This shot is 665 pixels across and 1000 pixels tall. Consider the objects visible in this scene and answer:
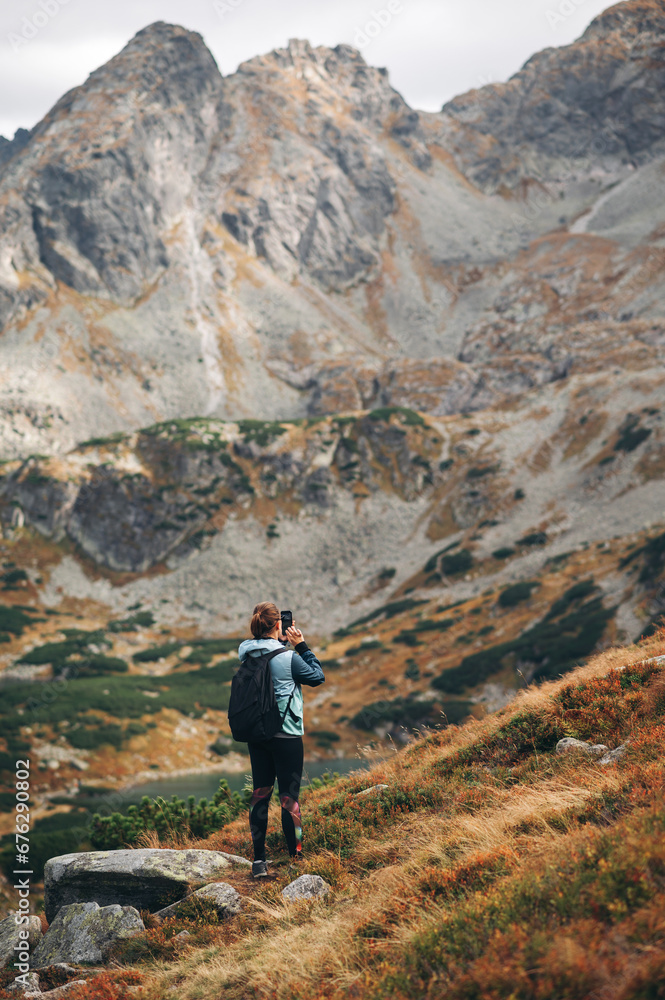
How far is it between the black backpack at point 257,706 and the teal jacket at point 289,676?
0.20 ft

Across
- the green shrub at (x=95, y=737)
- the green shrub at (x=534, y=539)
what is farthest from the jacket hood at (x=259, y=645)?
the green shrub at (x=534, y=539)

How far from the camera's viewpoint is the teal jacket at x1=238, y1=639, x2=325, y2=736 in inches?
284

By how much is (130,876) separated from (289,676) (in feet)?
11.5

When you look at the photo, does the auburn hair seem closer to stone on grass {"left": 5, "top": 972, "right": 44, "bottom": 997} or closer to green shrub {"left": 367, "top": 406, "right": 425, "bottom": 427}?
stone on grass {"left": 5, "top": 972, "right": 44, "bottom": 997}

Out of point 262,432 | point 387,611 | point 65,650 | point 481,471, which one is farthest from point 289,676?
point 262,432

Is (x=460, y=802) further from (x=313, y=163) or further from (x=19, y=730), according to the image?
(x=313, y=163)

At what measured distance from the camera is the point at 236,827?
10562mm

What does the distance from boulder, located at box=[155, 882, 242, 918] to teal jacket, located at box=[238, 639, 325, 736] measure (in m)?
1.94

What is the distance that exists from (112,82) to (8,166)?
42142 millimetres

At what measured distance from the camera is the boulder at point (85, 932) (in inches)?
267

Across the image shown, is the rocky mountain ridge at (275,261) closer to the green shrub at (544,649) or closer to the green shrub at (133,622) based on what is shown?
the green shrub at (133,622)

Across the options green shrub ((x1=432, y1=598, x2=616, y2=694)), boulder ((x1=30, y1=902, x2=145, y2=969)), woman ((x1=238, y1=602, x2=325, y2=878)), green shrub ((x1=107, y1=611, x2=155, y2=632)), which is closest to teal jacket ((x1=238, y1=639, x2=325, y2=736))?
woman ((x1=238, y1=602, x2=325, y2=878))

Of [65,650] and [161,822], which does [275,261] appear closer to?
[65,650]

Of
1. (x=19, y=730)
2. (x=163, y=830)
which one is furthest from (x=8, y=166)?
(x=163, y=830)
